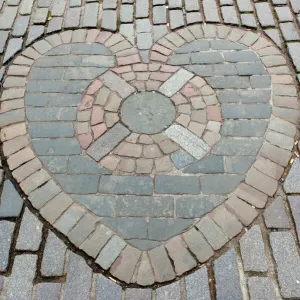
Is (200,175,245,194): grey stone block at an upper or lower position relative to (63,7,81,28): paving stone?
lower

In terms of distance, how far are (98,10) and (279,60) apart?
6.93 feet

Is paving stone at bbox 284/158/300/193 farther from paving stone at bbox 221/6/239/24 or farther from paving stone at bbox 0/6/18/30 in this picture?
paving stone at bbox 0/6/18/30

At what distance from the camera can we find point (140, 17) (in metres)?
4.40

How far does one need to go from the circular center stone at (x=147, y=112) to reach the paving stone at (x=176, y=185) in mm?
512

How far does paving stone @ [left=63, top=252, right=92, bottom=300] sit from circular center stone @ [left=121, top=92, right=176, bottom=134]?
1.26m

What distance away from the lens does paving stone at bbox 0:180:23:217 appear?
2.98 meters

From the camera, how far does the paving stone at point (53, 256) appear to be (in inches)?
106

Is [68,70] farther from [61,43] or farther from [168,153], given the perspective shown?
[168,153]

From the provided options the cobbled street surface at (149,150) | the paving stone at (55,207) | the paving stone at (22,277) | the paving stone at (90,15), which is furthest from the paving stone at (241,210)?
the paving stone at (90,15)

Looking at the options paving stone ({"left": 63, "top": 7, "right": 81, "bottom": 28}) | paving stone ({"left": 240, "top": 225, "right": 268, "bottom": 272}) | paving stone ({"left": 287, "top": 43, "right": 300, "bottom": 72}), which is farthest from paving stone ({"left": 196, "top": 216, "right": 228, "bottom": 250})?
paving stone ({"left": 63, "top": 7, "right": 81, "bottom": 28})

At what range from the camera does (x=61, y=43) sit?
13.7ft

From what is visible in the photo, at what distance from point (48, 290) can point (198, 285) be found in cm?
102

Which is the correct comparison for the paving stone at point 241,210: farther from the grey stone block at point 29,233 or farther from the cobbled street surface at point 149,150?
the grey stone block at point 29,233

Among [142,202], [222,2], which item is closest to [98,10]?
[222,2]
